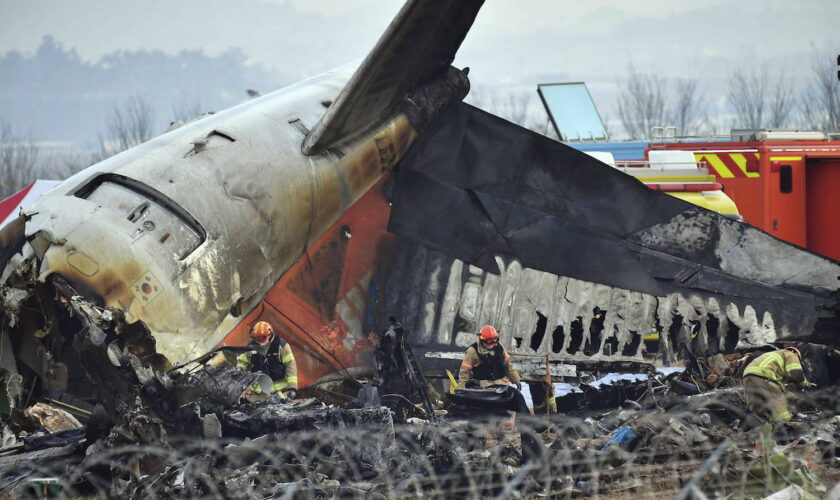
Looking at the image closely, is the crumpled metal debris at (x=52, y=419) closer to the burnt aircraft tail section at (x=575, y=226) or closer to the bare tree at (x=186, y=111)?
the burnt aircraft tail section at (x=575, y=226)

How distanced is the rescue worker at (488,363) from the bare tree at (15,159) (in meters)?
46.5

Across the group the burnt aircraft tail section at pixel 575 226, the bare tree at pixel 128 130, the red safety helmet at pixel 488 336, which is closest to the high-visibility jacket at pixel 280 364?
the burnt aircraft tail section at pixel 575 226

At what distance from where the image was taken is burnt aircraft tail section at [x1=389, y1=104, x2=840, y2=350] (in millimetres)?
12484

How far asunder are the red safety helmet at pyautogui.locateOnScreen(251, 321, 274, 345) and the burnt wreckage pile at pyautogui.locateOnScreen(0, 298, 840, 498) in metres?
1.84

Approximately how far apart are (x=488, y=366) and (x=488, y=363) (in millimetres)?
39

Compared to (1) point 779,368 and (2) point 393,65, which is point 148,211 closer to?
(2) point 393,65

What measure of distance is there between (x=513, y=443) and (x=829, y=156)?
11.1 m

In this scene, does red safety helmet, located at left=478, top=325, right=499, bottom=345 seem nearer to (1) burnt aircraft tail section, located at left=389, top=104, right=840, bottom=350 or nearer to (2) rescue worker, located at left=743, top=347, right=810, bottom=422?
(1) burnt aircraft tail section, located at left=389, top=104, right=840, bottom=350

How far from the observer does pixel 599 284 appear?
12609mm

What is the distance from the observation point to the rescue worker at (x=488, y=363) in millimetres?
12102

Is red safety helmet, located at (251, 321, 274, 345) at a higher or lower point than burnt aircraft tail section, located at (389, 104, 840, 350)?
lower

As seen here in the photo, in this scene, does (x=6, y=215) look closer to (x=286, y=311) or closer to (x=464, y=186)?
(x=286, y=311)

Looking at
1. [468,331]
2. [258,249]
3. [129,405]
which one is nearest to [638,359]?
[468,331]

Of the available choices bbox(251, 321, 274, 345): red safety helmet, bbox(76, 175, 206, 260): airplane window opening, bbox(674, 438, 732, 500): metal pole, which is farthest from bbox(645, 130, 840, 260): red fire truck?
bbox(674, 438, 732, 500): metal pole
